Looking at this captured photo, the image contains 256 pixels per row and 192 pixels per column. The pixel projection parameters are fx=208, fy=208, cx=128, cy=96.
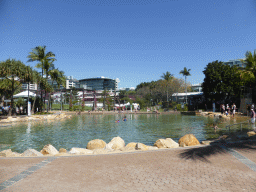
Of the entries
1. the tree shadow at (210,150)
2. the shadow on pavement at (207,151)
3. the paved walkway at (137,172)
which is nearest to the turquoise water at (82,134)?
the tree shadow at (210,150)

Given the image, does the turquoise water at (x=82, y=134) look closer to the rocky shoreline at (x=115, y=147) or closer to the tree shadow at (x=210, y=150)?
the rocky shoreline at (x=115, y=147)

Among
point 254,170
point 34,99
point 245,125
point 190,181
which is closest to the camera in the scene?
point 190,181

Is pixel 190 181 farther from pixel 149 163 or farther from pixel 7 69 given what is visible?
pixel 7 69

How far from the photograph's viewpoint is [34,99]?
1439 inches

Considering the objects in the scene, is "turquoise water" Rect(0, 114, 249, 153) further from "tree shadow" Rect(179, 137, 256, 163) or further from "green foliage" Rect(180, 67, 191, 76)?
"green foliage" Rect(180, 67, 191, 76)

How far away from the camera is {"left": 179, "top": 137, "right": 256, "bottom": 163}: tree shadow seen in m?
7.33

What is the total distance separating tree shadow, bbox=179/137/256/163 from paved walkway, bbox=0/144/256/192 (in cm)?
3

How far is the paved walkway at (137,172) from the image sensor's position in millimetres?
4957

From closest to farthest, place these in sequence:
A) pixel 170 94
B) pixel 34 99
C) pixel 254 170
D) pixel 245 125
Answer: pixel 254 170 → pixel 245 125 → pixel 34 99 → pixel 170 94

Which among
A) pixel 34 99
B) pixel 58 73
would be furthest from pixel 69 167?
pixel 58 73

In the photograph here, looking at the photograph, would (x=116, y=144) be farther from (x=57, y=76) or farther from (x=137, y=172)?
(x=57, y=76)

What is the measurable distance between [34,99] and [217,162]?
35.6 metres

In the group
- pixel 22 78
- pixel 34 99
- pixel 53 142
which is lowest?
pixel 53 142

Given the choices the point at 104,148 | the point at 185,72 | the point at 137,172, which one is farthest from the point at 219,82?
the point at 137,172
